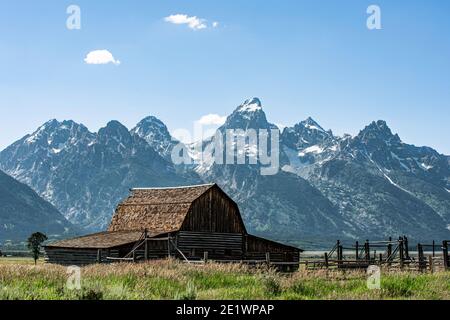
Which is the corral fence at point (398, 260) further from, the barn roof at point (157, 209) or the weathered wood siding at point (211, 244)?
the barn roof at point (157, 209)

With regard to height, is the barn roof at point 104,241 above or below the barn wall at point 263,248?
above

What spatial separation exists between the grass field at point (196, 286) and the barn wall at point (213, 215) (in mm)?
26619

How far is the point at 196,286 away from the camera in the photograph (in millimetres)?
21984

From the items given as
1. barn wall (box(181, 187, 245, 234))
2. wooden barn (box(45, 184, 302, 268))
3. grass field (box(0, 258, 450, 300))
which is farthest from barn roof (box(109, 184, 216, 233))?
grass field (box(0, 258, 450, 300))

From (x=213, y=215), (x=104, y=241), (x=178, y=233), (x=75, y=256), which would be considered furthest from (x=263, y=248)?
(x=75, y=256)

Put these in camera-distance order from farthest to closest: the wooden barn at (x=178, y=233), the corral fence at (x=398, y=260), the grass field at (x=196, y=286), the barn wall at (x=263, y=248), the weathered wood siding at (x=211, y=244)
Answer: the barn wall at (x=263, y=248)
the weathered wood siding at (x=211, y=244)
the wooden barn at (x=178, y=233)
the corral fence at (x=398, y=260)
the grass field at (x=196, y=286)

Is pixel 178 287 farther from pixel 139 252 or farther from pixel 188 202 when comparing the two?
pixel 188 202

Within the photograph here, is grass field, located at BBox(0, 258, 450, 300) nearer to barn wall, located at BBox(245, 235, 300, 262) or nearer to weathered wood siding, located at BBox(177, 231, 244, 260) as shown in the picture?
weathered wood siding, located at BBox(177, 231, 244, 260)

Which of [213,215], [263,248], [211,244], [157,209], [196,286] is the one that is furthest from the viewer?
[263,248]

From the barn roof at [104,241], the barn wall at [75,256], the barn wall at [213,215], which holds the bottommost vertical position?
the barn wall at [75,256]

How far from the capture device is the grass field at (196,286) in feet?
56.7

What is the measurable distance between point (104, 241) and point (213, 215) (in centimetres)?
988

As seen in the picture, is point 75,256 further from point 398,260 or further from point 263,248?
point 398,260

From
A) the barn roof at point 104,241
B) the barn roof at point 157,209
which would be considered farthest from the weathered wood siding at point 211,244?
the barn roof at point 104,241
